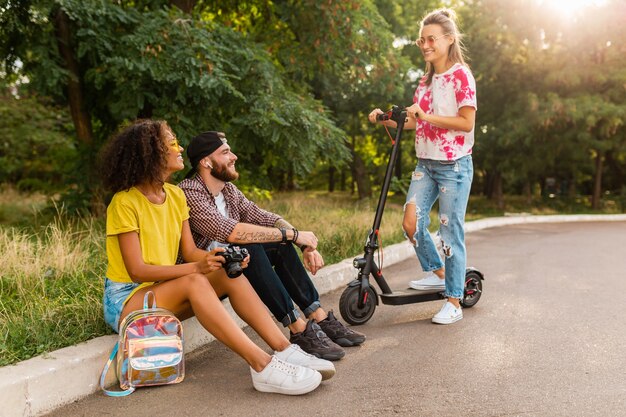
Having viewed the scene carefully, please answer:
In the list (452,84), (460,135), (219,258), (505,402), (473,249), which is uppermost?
(452,84)

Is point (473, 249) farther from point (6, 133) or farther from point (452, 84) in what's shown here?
point (6, 133)

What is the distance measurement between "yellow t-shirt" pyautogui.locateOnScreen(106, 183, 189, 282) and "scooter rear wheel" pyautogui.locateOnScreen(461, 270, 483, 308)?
8.36ft

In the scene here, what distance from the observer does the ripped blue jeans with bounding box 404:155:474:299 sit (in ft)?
15.2

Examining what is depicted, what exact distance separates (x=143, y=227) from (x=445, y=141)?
2306 millimetres

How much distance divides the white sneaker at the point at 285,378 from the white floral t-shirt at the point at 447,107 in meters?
2.07

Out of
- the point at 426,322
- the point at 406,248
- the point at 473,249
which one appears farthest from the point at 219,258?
the point at 473,249

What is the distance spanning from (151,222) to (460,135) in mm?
2350

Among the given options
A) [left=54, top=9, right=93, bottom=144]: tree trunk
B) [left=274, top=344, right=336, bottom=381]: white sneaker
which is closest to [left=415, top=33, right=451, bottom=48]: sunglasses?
[left=274, top=344, right=336, bottom=381]: white sneaker

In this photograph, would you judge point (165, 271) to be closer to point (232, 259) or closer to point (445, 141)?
point (232, 259)

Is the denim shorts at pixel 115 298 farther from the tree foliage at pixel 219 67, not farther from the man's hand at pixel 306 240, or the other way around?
the tree foliage at pixel 219 67

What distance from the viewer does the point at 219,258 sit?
3.26 m

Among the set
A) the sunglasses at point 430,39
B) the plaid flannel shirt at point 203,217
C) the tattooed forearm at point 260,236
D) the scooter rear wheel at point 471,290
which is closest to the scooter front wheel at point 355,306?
the tattooed forearm at point 260,236

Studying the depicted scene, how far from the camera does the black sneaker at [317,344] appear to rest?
3.73 metres

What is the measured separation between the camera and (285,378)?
3209 millimetres
